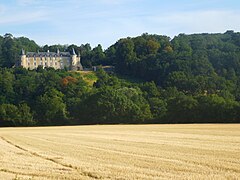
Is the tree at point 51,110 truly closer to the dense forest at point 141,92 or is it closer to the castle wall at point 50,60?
the dense forest at point 141,92

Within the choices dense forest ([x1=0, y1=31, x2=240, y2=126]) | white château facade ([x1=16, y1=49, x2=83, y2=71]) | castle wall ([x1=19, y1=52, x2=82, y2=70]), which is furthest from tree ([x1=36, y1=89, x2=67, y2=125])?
castle wall ([x1=19, y1=52, x2=82, y2=70])

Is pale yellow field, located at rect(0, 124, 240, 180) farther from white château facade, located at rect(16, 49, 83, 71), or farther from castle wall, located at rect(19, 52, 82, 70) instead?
castle wall, located at rect(19, 52, 82, 70)

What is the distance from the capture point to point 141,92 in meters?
108

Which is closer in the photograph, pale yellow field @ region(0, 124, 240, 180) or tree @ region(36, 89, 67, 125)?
Answer: pale yellow field @ region(0, 124, 240, 180)

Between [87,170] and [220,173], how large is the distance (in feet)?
18.6

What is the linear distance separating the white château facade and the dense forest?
1802 cm

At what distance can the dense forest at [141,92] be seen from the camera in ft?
270

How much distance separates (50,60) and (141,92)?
96891 mm

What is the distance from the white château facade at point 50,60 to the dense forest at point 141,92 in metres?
18.0

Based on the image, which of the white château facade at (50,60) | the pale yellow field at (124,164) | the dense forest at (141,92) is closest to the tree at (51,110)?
the dense forest at (141,92)

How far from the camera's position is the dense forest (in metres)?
82.3

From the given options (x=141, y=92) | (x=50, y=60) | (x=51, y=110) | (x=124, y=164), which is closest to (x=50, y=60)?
(x=50, y=60)

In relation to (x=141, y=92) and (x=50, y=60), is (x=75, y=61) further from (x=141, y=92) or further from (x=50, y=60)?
(x=141, y=92)

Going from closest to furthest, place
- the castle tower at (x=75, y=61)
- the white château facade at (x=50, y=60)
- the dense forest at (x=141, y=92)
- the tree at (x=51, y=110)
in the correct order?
the dense forest at (x=141, y=92) < the tree at (x=51, y=110) < the castle tower at (x=75, y=61) < the white château facade at (x=50, y=60)
